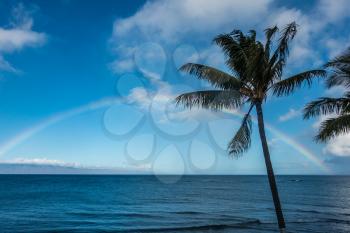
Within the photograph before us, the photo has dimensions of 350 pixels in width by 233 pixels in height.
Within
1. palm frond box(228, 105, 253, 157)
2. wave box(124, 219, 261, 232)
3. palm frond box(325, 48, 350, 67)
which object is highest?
palm frond box(325, 48, 350, 67)

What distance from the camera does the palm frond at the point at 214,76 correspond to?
49.6 feet

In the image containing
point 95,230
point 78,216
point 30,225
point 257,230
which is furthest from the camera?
point 78,216

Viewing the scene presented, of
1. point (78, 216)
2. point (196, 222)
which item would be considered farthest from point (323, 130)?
point (78, 216)

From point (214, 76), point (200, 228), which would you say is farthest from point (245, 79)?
point (200, 228)

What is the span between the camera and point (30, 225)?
31.0m

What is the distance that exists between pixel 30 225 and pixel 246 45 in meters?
25.8

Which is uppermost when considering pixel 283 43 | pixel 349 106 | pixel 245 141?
pixel 283 43

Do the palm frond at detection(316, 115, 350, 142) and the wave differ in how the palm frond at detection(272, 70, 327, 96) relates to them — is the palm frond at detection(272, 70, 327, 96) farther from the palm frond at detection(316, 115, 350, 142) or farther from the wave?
the wave

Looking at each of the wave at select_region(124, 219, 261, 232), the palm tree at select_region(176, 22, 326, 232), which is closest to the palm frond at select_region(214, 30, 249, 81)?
the palm tree at select_region(176, 22, 326, 232)

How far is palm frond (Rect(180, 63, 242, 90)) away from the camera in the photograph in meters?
15.1

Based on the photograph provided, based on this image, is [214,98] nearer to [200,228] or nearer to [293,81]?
[293,81]

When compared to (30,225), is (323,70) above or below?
above

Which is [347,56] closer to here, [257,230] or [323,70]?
[323,70]

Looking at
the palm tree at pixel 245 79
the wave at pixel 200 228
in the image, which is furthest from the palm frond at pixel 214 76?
the wave at pixel 200 228
